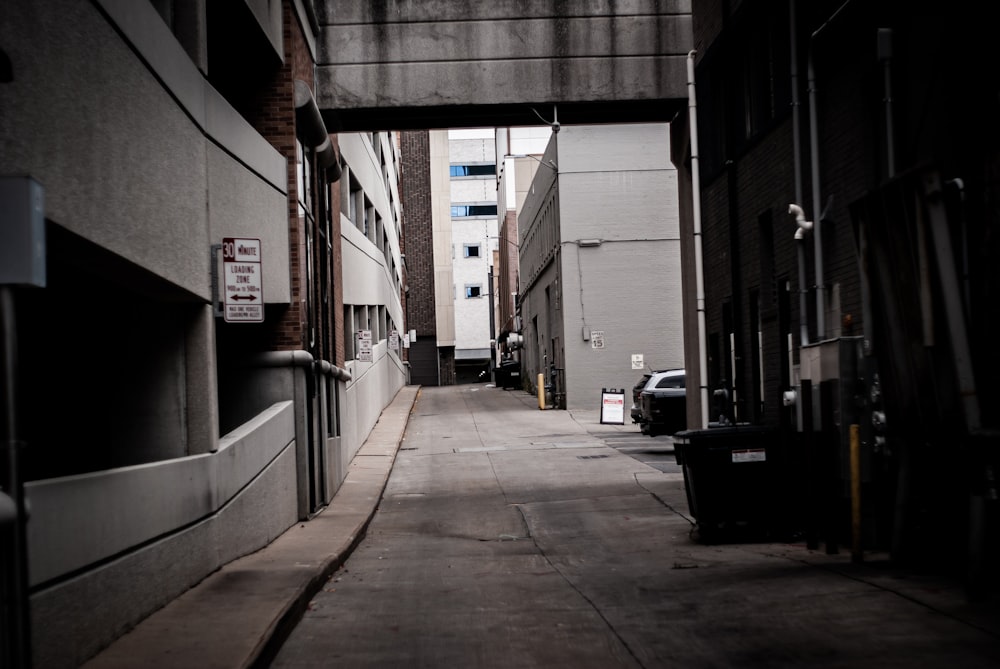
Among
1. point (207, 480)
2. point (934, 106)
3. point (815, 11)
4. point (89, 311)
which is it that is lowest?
point (207, 480)

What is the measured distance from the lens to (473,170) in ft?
293

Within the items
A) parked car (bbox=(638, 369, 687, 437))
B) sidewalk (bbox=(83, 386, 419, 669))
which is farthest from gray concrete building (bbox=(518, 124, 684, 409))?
sidewalk (bbox=(83, 386, 419, 669))

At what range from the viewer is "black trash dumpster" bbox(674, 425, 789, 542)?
12.1 metres

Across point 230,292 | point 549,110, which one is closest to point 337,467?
point 549,110

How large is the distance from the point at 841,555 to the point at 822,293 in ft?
11.9

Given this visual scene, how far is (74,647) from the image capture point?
6.47 metres

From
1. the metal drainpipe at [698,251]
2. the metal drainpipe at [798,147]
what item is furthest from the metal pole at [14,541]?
the metal drainpipe at [698,251]

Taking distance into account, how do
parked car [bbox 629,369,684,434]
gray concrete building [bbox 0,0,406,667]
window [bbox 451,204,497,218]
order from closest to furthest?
gray concrete building [bbox 0,0,406,667], parked car [bbox 629,369,684,434], window [bbox 451,204,497,218]

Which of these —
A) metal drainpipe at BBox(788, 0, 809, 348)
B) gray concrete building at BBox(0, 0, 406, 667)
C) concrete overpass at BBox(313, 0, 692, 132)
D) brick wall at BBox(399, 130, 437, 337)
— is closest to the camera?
gray concrete building at BBox(0, 0, 406, 667)

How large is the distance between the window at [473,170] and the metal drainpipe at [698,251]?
69915 mm

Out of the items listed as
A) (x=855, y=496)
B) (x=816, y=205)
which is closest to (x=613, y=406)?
(x=816, y=205)

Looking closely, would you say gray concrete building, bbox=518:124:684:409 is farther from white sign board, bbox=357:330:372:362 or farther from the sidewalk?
the sidewalk

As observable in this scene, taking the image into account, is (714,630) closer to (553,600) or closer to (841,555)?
(553,600)

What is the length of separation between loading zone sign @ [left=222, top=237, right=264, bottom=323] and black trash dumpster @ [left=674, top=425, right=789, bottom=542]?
4843mm
